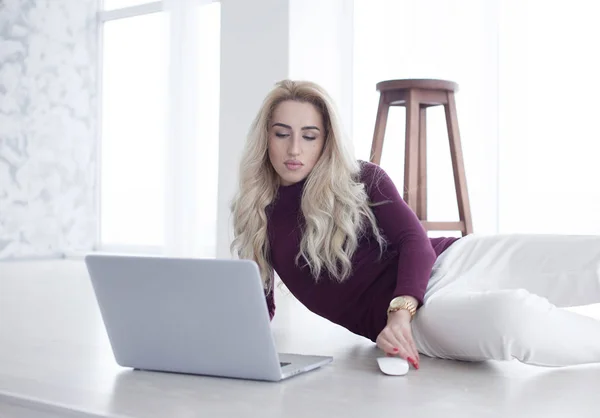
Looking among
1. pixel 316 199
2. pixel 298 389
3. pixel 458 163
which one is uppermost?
pixel 458 163

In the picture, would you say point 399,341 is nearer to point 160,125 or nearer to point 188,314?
point 188,314

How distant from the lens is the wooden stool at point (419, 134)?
3.72m

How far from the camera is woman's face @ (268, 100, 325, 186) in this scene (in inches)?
83.9

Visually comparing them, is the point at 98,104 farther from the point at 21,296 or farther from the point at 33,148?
the point at 21,296

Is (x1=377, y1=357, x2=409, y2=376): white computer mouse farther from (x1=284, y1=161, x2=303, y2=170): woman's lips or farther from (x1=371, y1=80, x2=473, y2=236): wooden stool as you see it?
(x1=371, y1=80, x2=473, y2=236): wooden stool

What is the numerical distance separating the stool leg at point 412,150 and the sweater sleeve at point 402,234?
1.57 metres

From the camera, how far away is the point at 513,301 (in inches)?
71.0

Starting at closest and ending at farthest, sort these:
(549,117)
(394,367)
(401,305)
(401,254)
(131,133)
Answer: (394,367), (401,305), (401,254), (549,117), (131,133)

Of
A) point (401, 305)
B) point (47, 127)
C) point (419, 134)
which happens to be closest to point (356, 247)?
point (401, 305)

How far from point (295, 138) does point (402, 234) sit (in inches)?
15.0

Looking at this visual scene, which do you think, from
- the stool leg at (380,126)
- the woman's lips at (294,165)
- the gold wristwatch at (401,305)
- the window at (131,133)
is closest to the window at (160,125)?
the window at (131,133)

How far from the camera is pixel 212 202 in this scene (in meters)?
5.42

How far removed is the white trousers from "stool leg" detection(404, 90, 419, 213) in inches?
55.2

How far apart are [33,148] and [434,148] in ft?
11.0
